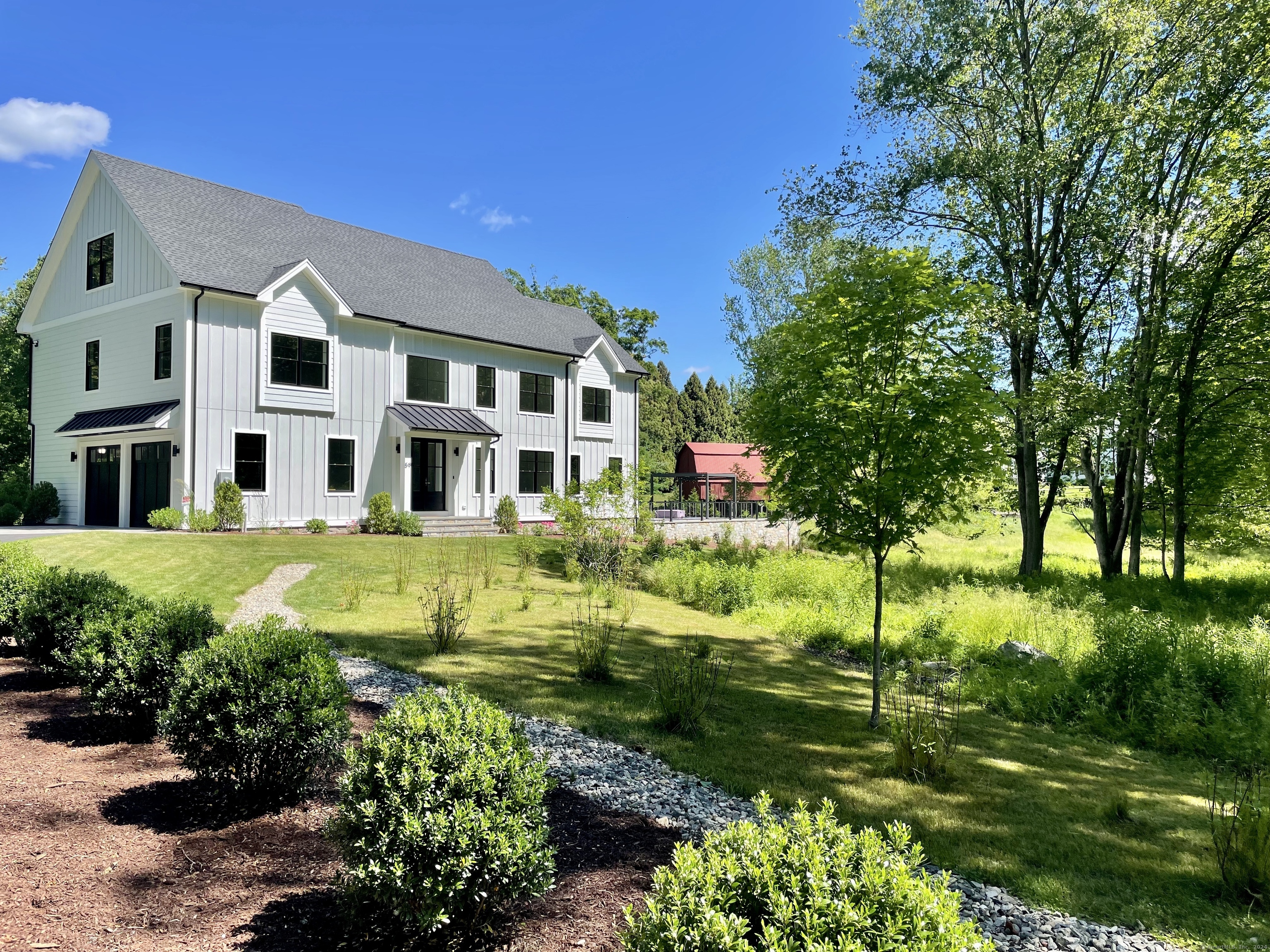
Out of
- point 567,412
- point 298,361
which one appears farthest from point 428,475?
point 567,412

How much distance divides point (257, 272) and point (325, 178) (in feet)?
14.5

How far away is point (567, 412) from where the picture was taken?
2808cm

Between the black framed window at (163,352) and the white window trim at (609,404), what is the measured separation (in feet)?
46.7

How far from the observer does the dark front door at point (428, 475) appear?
76.6 feet

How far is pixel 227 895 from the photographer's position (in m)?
3.25

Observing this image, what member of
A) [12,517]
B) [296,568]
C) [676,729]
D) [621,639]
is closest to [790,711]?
[676,729]

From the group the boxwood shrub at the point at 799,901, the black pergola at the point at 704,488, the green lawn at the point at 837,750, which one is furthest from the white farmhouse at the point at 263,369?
the boxwood shrub at the point at 799,901

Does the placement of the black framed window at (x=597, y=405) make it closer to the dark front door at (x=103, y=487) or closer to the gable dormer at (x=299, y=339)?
the gable dormer at (x=299, y=339)

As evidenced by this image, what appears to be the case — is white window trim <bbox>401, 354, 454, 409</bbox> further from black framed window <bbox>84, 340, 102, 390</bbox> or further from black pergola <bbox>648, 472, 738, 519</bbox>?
black framed window <bbox>84, 340, 102, 390</bbox>

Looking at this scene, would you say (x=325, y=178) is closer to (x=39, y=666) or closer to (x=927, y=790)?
(x=39, y=666)

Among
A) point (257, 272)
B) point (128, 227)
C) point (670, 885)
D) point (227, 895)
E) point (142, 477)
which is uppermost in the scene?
point (128, 227)

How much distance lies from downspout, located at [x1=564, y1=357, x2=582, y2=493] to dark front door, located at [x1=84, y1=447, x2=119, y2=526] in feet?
47.9

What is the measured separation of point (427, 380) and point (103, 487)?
10.0 meters

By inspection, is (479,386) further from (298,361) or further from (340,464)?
(298,361)
